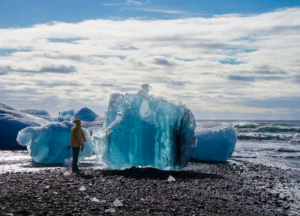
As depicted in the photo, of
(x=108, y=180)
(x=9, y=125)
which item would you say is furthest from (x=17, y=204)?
(x=9, y=125)

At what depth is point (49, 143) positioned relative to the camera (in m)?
13.9

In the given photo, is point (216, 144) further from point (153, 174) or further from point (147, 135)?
point (153, 174)

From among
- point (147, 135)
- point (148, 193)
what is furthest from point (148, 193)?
point (147, 135)

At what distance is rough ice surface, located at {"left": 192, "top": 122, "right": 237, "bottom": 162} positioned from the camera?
15.6 meters

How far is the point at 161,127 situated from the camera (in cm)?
1195

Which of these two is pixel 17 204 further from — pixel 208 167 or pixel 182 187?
pixel 208 167

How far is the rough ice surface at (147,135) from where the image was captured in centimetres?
1177

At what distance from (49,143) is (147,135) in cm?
404

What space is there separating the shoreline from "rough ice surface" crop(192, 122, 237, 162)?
3.25 meters

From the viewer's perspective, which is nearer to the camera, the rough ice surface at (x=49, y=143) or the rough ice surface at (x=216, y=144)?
the rough ice surface at (x=49, y=143)

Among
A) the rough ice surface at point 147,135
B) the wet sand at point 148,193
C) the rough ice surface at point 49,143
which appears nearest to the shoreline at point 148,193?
the wet sand at point 148,193

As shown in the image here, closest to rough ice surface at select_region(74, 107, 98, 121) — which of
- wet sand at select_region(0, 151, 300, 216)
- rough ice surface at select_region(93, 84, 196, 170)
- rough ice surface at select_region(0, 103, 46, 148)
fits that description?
rough ice surface at select_region(0, 103, 46, 148)

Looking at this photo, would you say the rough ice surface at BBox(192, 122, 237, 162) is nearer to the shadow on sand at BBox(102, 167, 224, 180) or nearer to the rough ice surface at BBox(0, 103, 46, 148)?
the shadow on sand at BBox(102, 167, 224, 180)

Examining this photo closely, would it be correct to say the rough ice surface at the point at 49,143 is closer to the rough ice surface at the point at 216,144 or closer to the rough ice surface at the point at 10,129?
the rough ice surface at the point at 216,144
